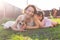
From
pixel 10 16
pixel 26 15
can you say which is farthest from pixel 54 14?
pixel 10 16

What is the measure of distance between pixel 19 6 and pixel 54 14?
0.88 feet

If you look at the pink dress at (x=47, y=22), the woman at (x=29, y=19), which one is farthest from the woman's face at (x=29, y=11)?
the pink dress at (x=47, y=22)

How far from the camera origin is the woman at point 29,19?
3.15ft

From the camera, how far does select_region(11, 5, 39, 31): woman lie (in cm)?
96

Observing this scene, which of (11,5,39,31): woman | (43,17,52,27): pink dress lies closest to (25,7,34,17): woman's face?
(11,5,39,31): woman

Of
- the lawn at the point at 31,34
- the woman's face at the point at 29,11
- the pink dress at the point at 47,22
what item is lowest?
the lawn at the point at 31,34

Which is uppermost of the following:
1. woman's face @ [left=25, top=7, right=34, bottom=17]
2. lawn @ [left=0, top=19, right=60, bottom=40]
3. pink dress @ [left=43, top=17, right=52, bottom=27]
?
woman's face @ [left=25, top=7, right=34, bottom=17]

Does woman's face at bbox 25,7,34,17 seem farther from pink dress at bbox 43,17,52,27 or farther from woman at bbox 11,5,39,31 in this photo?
pink dress at bbox 43,17,52,27

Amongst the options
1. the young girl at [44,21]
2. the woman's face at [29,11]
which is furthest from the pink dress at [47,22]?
the woman's face at [29,11]

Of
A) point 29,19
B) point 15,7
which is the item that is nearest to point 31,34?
point 29,19

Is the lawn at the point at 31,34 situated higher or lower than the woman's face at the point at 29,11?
lower

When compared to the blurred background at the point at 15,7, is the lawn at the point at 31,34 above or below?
below

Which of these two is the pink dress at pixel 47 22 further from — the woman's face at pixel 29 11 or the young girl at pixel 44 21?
the woman's face at pixel 29 11

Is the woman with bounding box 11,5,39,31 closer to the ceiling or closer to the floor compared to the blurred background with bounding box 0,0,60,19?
closer to the floor
